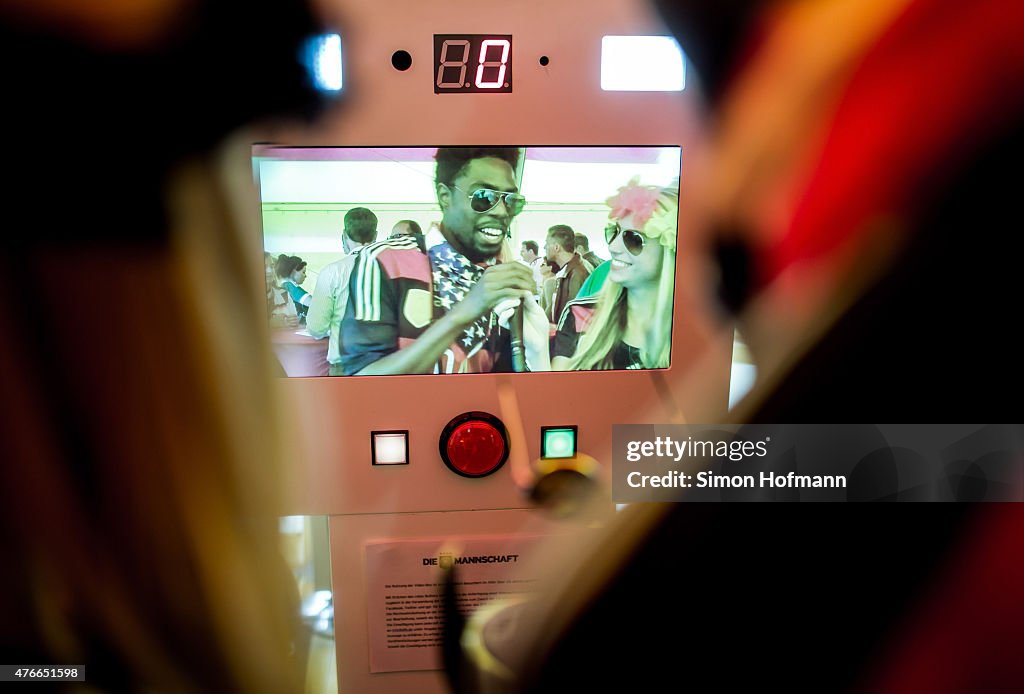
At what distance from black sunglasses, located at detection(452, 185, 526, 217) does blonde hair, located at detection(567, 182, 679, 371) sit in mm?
179

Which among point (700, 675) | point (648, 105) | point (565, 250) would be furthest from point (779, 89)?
point (700, 675)

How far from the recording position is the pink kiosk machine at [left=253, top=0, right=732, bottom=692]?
2.91ft

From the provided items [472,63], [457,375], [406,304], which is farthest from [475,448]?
[472,63]

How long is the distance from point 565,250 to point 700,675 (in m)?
0.74

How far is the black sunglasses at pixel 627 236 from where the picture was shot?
3.12 ft

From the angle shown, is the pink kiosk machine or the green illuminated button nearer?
the pink kiosk machine

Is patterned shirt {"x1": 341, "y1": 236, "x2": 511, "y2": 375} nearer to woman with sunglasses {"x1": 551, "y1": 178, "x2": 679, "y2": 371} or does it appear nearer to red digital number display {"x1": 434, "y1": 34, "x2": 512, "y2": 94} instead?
woman with sunglasses {"x1": 551, "y1": 178, "x2": 679, "y2": 371}

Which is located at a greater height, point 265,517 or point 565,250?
point 565,250

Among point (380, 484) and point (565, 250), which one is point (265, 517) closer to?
point (380, 484)

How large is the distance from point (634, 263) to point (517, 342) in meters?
0.22

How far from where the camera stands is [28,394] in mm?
917

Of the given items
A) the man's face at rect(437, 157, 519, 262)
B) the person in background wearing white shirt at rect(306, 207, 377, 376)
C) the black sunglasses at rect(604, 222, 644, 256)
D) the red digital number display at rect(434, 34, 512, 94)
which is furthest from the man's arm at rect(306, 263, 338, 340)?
the black sunglasses at rect(604, 222, 644, 256)

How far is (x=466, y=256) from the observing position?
94 cm

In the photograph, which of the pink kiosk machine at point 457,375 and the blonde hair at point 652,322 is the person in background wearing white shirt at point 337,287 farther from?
the blonde hair at point 652,322
